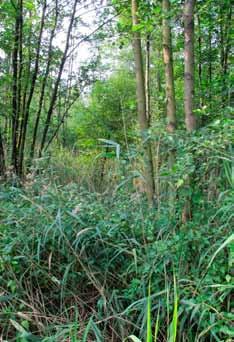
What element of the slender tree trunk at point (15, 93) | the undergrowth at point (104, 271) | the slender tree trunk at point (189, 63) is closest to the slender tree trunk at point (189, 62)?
the slender tree trunk at point (189, 63)

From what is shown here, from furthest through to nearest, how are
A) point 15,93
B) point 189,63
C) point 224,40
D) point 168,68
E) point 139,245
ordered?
point 15,93 → point 224,40 → point 168,68 → point 189,63 → point 139,245

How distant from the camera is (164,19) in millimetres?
2494

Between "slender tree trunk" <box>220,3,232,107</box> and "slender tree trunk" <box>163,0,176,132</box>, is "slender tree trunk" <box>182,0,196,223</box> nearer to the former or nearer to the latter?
"slender tree trunk" <box>163,0,176,132</box>

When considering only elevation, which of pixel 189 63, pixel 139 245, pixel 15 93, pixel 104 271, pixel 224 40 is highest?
pixel 224 40

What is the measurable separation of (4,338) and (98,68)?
5.60 meters

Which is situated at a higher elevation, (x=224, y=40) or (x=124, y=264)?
(x=224, y=40)

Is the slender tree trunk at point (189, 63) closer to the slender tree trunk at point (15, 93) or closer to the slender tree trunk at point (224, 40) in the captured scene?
the slender tree trunk at point (224, 40)

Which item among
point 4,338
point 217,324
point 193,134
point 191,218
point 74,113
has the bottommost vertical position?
point 4,338

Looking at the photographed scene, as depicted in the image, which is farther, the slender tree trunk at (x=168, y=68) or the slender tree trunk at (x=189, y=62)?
the slender tree trunk at (x=168, y=68)

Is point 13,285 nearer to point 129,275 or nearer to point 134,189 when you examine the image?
point 129,275

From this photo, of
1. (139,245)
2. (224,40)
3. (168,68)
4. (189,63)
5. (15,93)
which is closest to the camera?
(139,245)

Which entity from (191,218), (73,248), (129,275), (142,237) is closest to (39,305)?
(73,248)

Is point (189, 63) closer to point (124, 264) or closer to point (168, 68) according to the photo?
point (168, 68)

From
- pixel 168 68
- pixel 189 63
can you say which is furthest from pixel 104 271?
pixel 168 68
